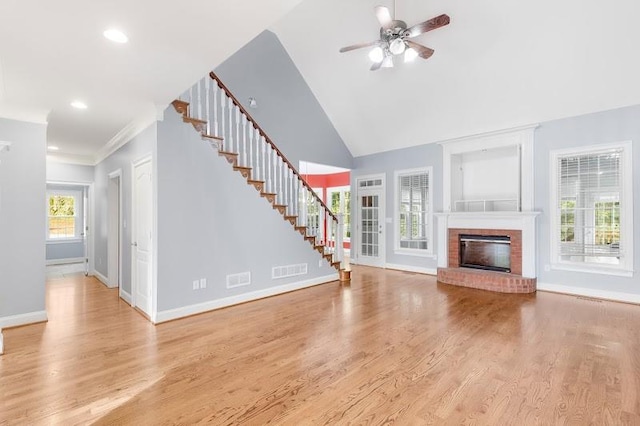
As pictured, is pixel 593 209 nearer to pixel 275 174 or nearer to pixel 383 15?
pixel 383 15

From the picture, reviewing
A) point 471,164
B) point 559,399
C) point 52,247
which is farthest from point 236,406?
point 52,247

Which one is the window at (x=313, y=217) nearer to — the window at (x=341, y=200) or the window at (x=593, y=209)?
the window at (x=593, y=209)

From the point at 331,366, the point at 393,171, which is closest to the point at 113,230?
the point at 331,366

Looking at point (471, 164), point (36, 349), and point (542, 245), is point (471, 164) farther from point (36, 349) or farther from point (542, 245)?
point (36, 349)

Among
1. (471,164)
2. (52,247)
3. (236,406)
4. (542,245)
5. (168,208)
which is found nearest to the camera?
(236,406)

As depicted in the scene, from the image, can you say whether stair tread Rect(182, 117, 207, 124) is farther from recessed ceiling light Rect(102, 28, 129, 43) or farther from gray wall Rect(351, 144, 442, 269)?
gray wall Rect(351, 144, 442, 269)

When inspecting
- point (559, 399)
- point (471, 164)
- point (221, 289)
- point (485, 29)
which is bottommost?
point (559, 399)

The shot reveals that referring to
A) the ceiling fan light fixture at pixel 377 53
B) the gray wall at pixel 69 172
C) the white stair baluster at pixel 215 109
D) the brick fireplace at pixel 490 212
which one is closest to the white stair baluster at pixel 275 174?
the white stair baluster at pixel 215 109

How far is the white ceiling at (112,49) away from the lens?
6.58 feet

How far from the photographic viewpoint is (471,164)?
21.7ft

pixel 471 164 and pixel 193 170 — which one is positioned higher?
pixel 471 164

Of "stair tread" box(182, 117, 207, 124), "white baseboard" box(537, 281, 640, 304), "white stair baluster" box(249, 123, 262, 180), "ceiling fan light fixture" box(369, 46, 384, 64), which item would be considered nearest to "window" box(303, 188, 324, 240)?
"white stair baluster" box(249, 123, 262, 180)

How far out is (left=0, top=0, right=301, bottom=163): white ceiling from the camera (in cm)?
201

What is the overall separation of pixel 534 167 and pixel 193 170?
18.6 ft
